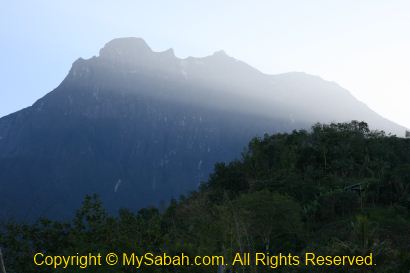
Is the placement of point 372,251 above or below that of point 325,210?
above

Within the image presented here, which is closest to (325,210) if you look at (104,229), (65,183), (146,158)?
(104,229)

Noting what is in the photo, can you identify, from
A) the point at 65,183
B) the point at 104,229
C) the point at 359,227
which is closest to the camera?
the point at 104,229

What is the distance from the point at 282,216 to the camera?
38.0 m

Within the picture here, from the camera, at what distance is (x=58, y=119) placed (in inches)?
7869

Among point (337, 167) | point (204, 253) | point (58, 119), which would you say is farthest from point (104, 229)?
point (58, 119)

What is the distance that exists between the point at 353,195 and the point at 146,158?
145881mm

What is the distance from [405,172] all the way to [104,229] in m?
44.8

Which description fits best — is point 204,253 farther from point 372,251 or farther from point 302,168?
point 302,168

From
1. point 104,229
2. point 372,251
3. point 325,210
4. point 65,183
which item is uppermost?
point 104,229

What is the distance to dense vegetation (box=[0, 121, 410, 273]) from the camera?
15156mm

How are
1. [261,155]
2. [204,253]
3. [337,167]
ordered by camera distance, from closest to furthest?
[204,253] → [337,167] → [261,155]

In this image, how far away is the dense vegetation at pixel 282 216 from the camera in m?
15.2

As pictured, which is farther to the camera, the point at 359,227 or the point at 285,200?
the point at 285,200

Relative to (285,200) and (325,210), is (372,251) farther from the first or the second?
(325,210)
